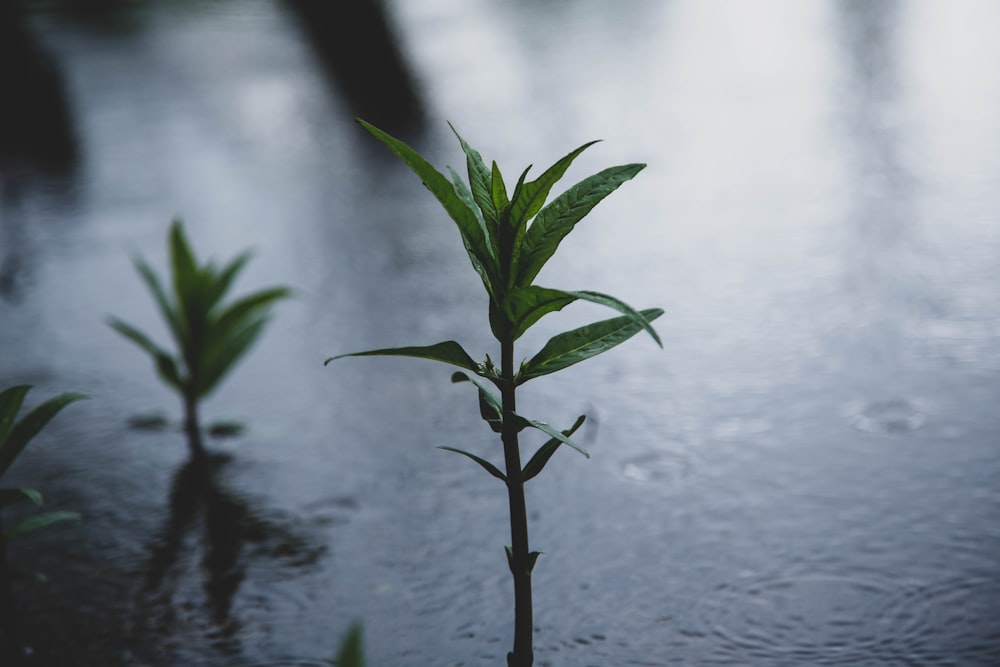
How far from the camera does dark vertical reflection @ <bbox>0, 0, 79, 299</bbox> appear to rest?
2564mm

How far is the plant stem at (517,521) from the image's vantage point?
77cm

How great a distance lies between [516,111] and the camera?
3.04 metres

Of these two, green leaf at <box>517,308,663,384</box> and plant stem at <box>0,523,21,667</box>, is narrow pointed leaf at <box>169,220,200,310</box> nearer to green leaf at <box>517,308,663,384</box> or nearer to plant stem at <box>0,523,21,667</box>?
plant stem at <box>0,523,21,667</box>

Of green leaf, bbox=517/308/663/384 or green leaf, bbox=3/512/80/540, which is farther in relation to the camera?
green leaf, bbox=3/512/80/540

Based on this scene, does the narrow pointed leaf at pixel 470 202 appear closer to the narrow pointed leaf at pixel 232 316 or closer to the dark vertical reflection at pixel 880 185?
the narrow pointed leaf at pixel 232 316

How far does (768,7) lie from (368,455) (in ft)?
9.24

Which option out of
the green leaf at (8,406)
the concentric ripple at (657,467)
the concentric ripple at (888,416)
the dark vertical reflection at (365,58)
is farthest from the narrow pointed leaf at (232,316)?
the dark vertical reflection at (365,58)

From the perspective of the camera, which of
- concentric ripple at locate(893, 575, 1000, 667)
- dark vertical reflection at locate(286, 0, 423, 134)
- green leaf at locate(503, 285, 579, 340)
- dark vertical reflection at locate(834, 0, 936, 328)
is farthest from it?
dark vertical reflection at locate(286, 0, 423, 134)

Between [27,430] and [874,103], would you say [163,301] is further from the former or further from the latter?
[874,103]

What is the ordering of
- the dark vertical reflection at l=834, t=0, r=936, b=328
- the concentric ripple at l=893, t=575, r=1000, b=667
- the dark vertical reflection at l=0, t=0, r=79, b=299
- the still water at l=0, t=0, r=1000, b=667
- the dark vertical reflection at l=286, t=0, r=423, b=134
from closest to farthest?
1. the concentric ripple at l=893, t=575, r=1000, b=667
2. the still water at l=0, t=0, r=1000, b=667
3. the dark vertical reflection at l=834, t=0, r=936, b=328
4. the dark vertical reflection at l=0, t=0, r=79, b=299
5. the dark vertical reflection at l=286, t=0, r=423, b=134

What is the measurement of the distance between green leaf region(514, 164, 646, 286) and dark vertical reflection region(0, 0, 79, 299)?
1.77m

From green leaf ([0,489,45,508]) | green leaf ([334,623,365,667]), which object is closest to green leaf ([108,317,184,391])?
green leaf ([0,489,45,508])

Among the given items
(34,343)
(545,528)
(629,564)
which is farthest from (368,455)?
(34,343)

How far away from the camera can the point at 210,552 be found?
1.34 meters
